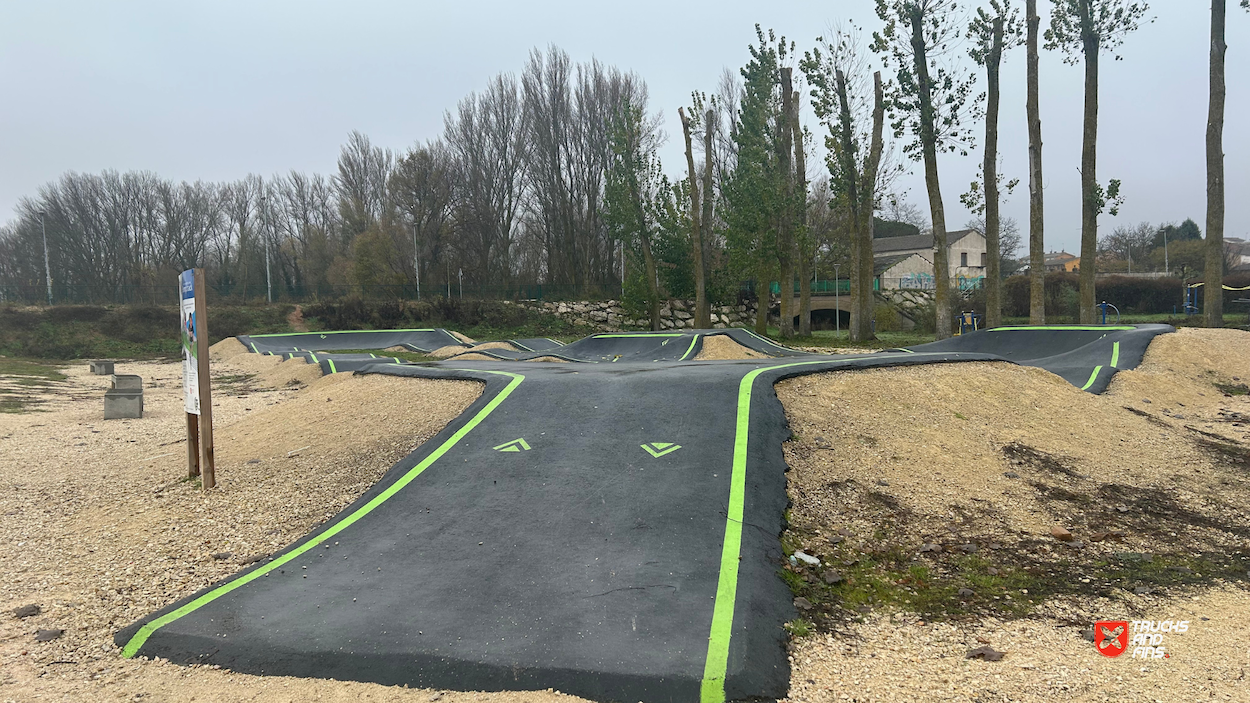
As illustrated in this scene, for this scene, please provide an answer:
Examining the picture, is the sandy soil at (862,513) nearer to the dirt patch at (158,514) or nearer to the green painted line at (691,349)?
the dirt patch at (158,514)

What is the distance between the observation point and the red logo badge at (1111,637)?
3291 millimetres

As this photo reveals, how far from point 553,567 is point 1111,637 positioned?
2.91 m

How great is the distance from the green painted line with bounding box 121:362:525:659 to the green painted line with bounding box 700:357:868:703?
8.22ft

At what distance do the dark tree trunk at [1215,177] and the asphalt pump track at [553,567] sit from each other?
17.5 m

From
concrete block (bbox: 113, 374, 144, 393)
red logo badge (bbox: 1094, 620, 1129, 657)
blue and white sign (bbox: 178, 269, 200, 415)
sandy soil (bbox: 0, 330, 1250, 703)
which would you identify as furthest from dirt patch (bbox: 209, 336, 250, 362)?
red logo badge (bbox: 1094, 620, 1129, 657)

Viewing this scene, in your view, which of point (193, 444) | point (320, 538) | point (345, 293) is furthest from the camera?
point (345, 293)

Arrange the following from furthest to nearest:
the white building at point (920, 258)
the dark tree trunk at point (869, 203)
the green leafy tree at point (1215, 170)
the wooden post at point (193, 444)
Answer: the white building at point (920, 258) < the dark tree trunk at point (869, 203) < the green leafy tree at point (1215, 170) < the wooden post at point (193, 444)

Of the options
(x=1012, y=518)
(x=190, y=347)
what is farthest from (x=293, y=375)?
(x=1012, y=518)

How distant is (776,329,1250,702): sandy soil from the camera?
311 cm

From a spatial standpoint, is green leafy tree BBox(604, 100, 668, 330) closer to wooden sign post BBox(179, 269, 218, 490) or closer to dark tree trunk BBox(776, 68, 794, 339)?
dark tree trunk BBox(776, 68, 794, 339)

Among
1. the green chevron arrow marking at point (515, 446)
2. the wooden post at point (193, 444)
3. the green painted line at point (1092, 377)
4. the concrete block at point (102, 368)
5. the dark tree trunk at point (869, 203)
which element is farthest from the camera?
the dark tree trunk at point (869, 203)

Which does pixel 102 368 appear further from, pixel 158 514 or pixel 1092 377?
pixel 1092 377

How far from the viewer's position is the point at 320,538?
15.9 feet

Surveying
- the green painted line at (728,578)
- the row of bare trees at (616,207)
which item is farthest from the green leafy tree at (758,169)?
the green painted line at (728,578)
